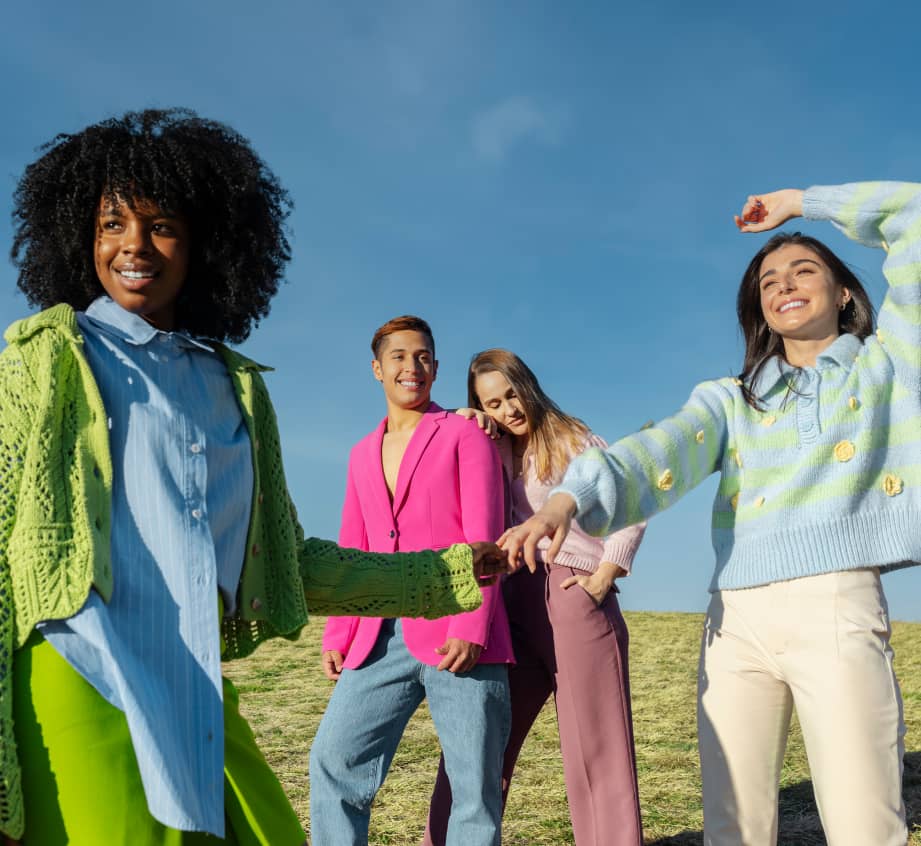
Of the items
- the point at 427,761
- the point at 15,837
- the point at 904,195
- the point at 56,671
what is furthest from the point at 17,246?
the point at 427,761

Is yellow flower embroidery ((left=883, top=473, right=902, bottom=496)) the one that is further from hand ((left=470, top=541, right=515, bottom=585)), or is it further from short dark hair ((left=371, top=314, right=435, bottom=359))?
short dark hair ((left=371, top=314, right=435, bottom=359))

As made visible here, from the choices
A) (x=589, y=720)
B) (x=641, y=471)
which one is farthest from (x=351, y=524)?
(x=641, y=471)

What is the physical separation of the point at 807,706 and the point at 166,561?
1931mm

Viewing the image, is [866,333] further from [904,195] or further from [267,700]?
[267,700]

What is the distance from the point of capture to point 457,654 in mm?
3816

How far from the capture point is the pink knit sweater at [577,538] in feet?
14.6

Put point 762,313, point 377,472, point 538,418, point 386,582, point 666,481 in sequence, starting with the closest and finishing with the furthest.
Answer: point 386,582
point 666,481
point 762,313
point 377,472
point 538,418

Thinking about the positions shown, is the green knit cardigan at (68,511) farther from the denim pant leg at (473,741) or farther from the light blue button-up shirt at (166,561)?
the denim pant leg at (473,741)

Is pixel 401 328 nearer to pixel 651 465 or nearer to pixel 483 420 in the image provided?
pixel 483 420

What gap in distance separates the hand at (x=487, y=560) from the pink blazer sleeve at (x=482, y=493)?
1099mm

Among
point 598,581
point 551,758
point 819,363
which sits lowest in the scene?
point 551,758

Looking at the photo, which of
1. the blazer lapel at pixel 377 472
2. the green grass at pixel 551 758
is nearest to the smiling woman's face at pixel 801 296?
the blazer lapel at pixel 377 472

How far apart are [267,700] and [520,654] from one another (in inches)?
177

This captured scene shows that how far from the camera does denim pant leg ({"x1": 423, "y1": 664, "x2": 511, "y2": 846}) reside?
12.3ft
